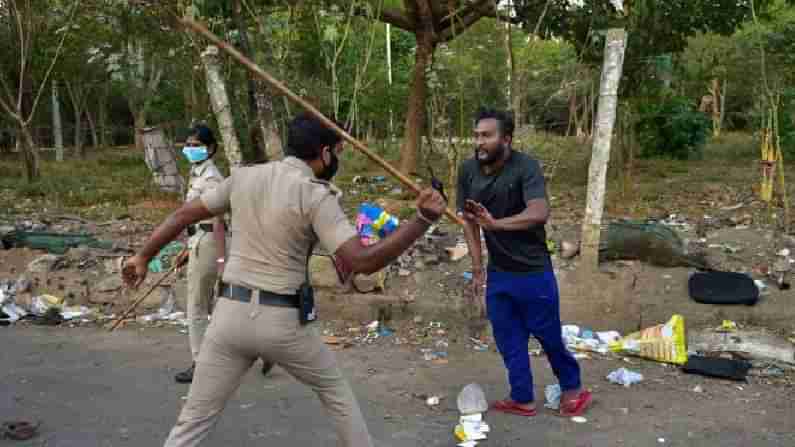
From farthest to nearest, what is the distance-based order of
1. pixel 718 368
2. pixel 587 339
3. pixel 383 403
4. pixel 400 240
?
pixel 587 339
pixel 718 368
pixel 383 403
pixel 400 240

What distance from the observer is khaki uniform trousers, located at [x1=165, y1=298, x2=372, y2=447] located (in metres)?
2.78

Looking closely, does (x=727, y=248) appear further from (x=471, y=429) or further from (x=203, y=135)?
(x=203, y=135)

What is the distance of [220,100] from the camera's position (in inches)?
255

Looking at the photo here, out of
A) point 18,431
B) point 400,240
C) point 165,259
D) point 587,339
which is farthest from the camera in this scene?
point 165,259

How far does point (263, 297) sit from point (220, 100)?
4041 millimetres

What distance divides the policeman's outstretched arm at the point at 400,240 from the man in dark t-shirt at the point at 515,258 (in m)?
1.36

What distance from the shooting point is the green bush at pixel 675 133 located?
53.3 ft

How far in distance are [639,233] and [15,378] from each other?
16.9 ft

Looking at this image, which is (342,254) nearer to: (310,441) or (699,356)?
(310,441)

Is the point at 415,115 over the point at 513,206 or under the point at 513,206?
over

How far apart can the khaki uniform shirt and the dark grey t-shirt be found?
1.67m

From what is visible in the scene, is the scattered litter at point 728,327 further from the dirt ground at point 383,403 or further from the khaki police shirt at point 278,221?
the khaki police shirt at point 278,221

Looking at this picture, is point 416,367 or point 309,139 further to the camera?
point 416,367

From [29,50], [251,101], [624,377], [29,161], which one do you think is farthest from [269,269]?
[29,161]
